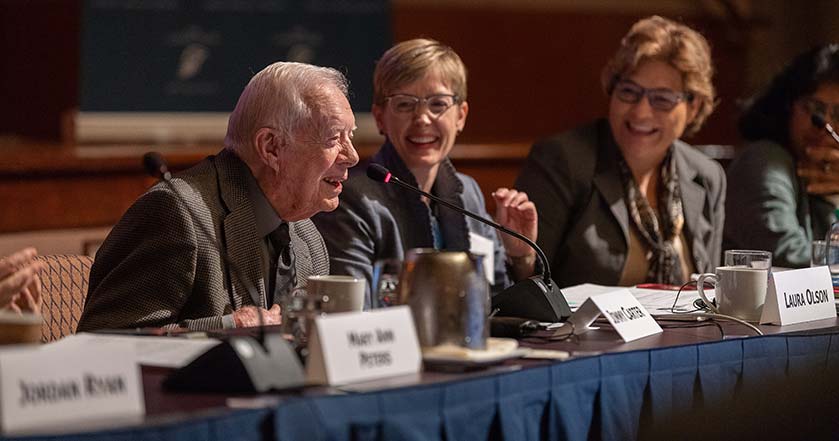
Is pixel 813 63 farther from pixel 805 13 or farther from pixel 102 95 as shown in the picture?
pixel 805 13

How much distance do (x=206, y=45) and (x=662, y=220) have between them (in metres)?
2.88

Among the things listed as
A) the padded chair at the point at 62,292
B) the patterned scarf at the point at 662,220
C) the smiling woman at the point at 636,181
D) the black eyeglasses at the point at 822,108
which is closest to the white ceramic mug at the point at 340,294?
the padded chair at the point at 62,292

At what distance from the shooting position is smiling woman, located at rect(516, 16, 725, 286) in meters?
3.29

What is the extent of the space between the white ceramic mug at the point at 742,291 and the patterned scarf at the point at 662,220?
97cm

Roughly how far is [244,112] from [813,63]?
2062mm

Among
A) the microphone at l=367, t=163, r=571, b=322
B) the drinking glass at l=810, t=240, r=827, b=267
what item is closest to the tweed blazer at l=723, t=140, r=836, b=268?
the drinking glass at l=810, t=240, r=827, b=267

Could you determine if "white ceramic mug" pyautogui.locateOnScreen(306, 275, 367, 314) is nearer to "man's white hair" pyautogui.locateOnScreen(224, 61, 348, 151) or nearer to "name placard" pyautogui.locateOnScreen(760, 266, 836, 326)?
"man's white hair" pyautogui.locateOnScreen(224, 61, 348, 151)

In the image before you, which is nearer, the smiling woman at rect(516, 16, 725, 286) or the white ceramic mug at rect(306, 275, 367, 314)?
the white ceramic mug at rect(306, 275, 367, 314)

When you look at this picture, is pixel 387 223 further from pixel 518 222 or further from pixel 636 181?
pixel 636 181

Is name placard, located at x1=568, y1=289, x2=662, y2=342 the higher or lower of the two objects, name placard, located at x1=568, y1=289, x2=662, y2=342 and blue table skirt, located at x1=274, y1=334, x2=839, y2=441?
the higher

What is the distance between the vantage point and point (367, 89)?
237 inches

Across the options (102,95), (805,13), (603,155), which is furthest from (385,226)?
(805,13)

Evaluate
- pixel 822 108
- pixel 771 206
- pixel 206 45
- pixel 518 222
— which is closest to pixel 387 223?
pixel 518 222

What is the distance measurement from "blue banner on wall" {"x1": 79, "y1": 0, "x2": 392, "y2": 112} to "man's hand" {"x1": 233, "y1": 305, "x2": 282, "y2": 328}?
329 centimetres
